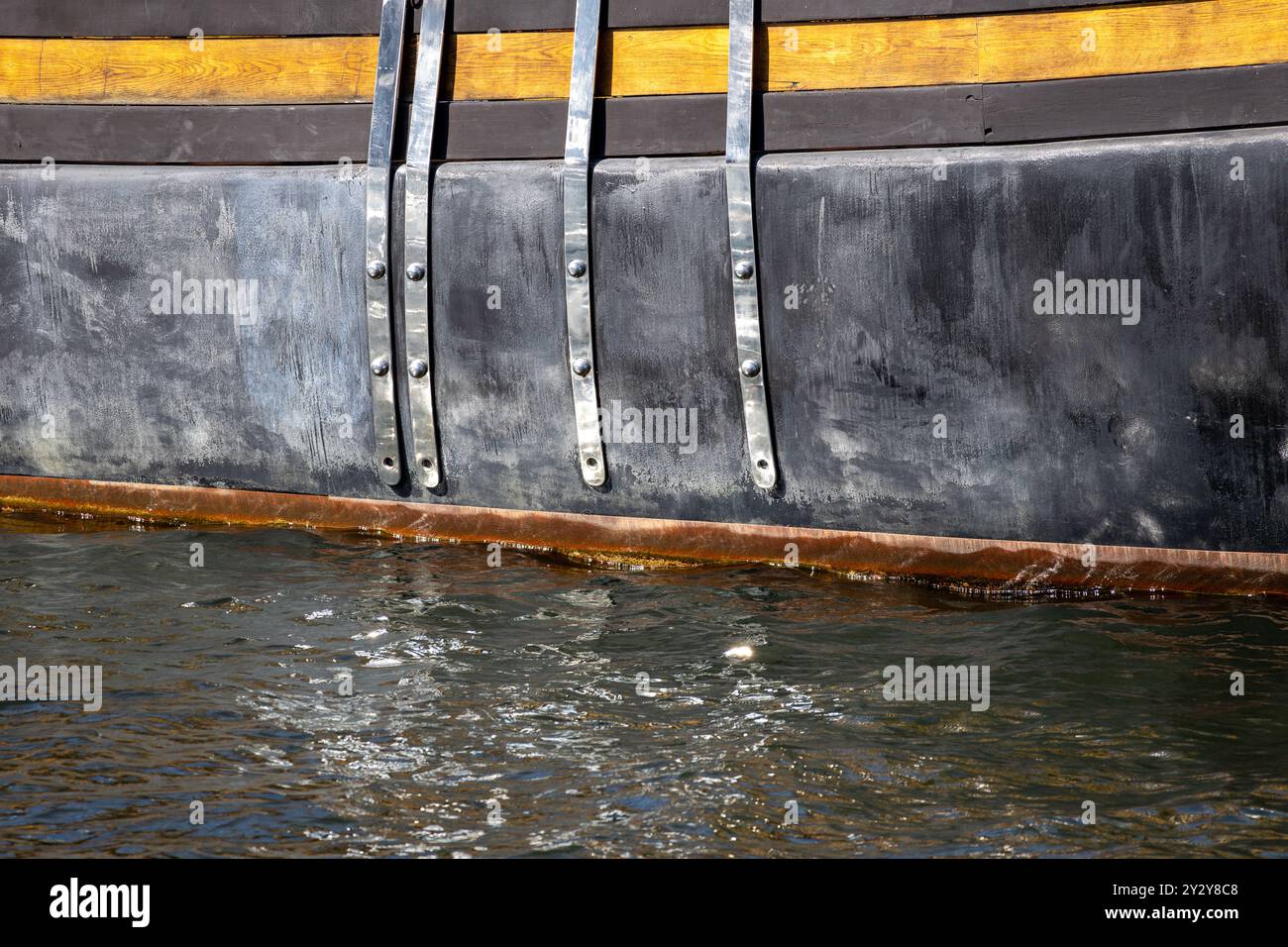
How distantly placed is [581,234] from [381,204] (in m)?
0.76

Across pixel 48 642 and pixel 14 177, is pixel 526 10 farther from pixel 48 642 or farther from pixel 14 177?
pixel 48 642

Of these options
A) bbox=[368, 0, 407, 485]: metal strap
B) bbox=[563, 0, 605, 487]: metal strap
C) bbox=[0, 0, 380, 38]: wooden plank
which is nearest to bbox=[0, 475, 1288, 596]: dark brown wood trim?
bbox=[563, 0, 605, 487]: metal strap

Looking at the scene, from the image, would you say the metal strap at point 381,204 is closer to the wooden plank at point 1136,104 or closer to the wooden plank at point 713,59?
the wooden plank at point 713,59

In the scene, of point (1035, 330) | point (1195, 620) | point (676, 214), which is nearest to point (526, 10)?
point (676, 214)

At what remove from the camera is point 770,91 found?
4.93m

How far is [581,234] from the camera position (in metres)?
5.04

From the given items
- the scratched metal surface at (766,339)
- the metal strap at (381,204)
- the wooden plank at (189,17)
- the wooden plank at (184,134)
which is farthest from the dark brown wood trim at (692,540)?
the wooden plank at (189,17)

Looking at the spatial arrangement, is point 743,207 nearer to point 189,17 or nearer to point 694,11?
point 694,11

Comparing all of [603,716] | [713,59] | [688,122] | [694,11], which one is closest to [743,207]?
[688,122]

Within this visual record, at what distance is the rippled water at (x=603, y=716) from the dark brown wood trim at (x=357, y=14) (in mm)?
1945

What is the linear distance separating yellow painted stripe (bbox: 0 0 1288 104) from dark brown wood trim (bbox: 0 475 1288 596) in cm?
154

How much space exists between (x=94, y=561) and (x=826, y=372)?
2775 millimetres

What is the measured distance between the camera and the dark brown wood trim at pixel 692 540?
4805 mm

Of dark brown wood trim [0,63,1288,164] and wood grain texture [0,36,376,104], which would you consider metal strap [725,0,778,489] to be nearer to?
dark brown wood trim [0,63,1288,164]
